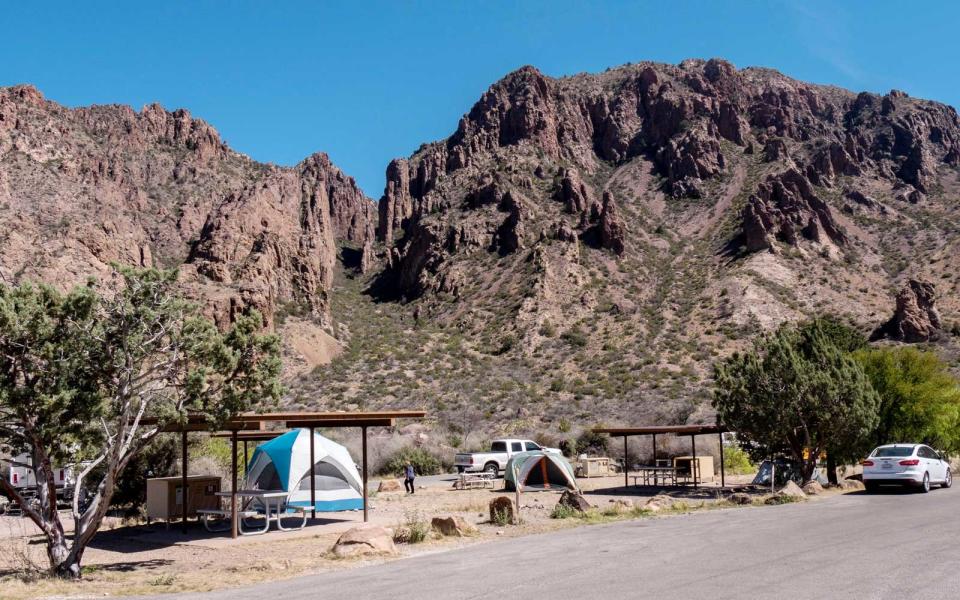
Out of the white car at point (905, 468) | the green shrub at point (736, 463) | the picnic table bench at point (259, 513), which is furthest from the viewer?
the green shrub at point (736, 463)

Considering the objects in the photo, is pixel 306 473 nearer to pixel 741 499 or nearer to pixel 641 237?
pixel 741 499

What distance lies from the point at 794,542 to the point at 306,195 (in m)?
99.6

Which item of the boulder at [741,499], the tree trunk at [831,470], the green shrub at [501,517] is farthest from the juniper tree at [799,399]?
the green shrub at [501,517]

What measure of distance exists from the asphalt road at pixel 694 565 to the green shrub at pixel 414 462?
22.2 m

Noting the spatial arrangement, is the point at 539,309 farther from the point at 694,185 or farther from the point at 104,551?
the point at 104,551

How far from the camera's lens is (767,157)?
9206cm

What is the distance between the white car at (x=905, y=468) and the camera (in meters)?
22.5

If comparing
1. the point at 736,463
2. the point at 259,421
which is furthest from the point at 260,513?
the point at 736,463

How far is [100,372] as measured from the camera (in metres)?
12.9

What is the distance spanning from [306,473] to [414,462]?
17640 millimetres

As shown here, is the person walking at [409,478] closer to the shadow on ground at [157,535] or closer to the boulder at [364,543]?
the shadow on ground at [157,535]

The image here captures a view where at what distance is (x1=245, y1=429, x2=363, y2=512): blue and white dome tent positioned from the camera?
70.4 feet

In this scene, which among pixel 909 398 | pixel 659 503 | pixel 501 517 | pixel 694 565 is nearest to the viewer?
pixel 694 565

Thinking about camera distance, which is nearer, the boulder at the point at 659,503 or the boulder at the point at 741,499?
the boulder at the point at 659,503
